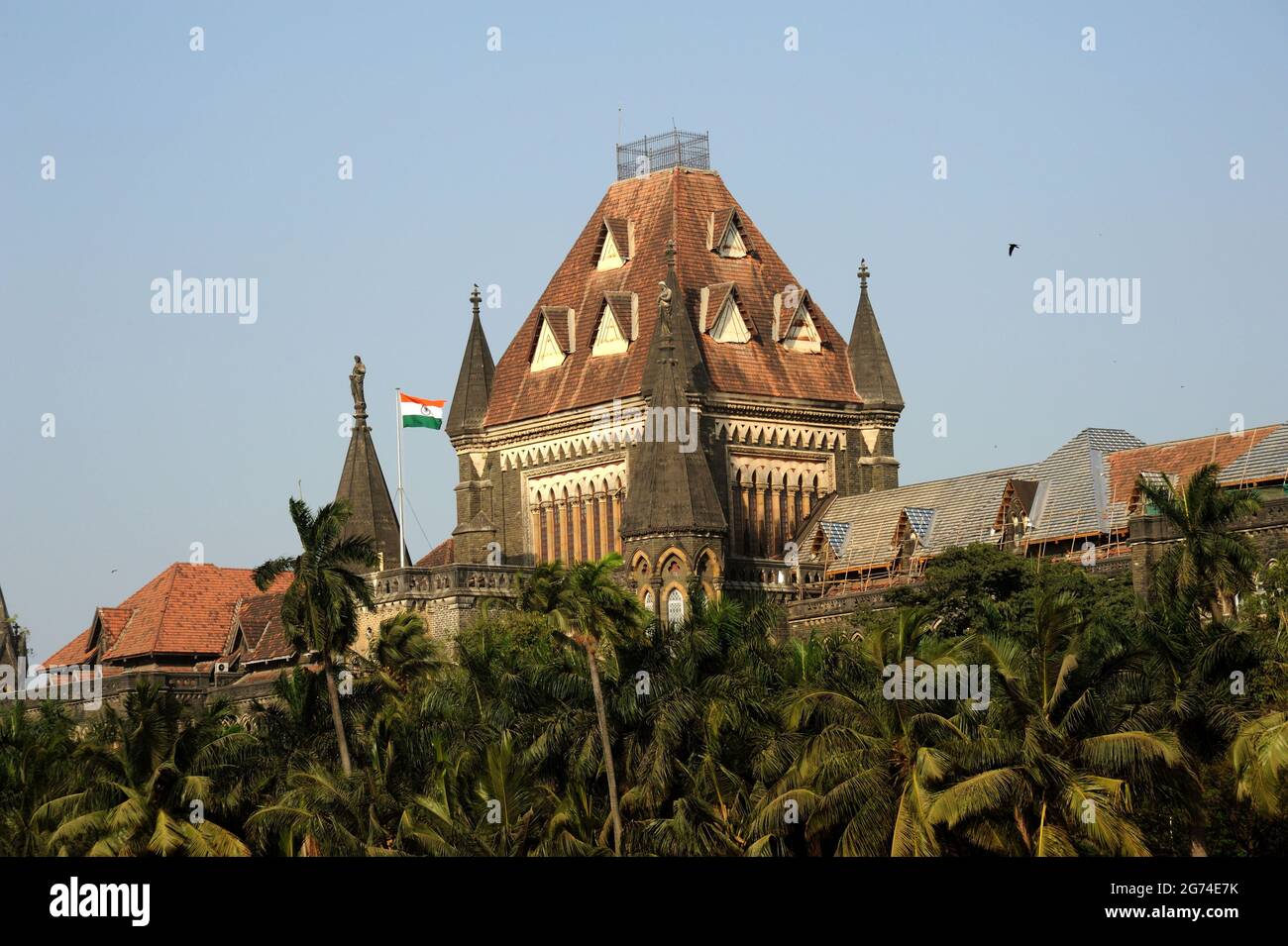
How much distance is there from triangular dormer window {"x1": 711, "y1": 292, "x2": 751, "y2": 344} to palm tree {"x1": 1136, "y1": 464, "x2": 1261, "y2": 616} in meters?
28.8

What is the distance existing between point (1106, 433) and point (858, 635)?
1329 cm

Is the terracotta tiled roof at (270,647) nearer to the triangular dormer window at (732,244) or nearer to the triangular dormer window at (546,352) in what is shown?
the triangular dormer window at (546,352)

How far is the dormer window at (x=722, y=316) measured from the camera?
327 feet

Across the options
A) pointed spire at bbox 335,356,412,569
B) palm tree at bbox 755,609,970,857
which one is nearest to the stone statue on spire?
pointed spire at bbox 335,356,412,569

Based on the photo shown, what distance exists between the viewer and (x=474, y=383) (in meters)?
105

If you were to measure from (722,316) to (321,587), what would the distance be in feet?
103

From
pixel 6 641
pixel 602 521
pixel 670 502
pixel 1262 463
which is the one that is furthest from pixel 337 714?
pixel 6 641

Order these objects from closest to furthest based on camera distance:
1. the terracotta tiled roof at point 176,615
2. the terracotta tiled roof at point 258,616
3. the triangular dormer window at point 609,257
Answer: the triangular dormer window at point 609,257 < the terracotta tiled roof at point 258,616 < the terracotta tiled roof at point 176,615

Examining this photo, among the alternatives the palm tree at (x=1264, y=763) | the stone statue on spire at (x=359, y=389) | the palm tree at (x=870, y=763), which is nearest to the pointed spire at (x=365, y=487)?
the stone statue on spire at (x=359, y=389)

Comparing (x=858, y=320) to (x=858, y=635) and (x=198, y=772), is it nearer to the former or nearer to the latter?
(x=858, y=635)

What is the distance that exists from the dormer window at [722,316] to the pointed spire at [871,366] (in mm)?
4535

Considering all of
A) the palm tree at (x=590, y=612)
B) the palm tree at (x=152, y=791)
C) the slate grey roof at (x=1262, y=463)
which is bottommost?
the palm tree at (x=152, y=791)

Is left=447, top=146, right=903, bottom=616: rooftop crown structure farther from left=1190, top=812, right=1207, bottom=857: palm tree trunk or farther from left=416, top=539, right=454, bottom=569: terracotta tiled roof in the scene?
left=1190, top=812, right=1207, bottom=857: palm tree trunk

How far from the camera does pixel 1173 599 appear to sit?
218 ft
